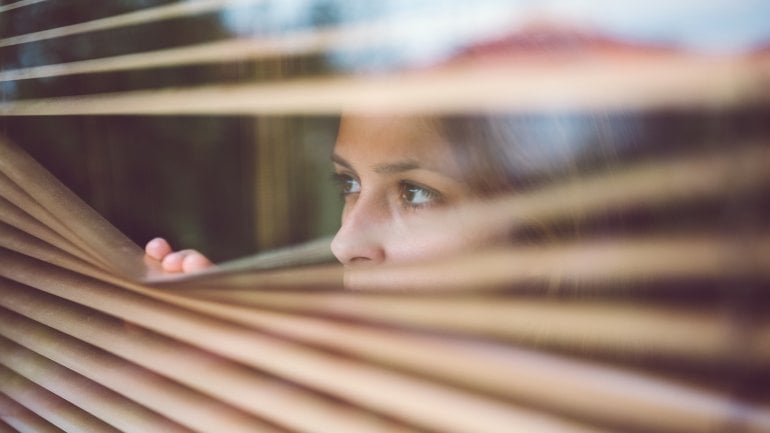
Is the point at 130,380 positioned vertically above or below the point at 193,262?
below

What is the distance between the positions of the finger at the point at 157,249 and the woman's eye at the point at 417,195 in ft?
1.76

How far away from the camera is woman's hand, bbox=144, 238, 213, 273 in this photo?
52.5 inches

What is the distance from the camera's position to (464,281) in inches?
30.0

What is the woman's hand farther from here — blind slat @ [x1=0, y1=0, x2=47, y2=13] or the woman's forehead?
blind slat @ [x1=0, y1=0, x2=47, y2=13]

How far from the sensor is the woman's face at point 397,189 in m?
1.10

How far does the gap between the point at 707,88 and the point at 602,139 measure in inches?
5.8

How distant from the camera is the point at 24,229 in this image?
144 cm

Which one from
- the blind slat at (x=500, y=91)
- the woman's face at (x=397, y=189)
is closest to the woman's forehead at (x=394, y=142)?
the woman's face at (x=397, y=189)

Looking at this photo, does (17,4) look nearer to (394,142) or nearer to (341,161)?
(341,161)

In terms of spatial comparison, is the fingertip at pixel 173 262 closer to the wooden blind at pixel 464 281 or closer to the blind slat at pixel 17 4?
the wooden blind at pixel 464 281

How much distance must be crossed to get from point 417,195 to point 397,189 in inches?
1.8

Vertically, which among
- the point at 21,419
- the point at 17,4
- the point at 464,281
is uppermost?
the point at 17,4

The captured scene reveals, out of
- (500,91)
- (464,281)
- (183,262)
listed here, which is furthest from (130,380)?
(500,91)

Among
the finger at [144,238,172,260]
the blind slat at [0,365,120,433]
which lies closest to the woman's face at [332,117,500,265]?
the finger at [144,238,172,260]
